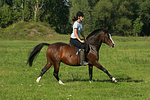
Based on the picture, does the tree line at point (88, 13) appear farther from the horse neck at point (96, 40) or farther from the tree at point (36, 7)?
the horse neck at point (96, 40)

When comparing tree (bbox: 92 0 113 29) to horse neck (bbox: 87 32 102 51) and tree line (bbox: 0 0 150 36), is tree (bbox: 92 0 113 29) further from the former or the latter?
horse neck (bbox: 87 32 102 51)

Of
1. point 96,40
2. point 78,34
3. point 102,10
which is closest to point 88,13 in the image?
point 102,10

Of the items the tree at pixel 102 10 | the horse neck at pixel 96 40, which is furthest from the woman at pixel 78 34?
the tree at pixel 102 10

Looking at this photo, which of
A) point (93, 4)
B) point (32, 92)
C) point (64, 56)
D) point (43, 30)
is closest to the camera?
point (32, 92)

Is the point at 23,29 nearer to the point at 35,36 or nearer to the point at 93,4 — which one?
the point at 35,36

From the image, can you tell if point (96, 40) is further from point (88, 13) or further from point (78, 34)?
point (88, 13)

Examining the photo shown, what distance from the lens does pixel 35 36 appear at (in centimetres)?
6462

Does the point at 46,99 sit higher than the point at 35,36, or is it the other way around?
the point at 46,99

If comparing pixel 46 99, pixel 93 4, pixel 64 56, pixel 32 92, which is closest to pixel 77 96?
pixel 46 99

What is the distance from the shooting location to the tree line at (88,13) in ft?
252

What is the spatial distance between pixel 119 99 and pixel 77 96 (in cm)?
150

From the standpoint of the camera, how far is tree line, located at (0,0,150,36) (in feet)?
252

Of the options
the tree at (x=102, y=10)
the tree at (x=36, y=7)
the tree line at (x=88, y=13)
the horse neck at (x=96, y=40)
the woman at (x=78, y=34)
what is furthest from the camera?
the tree at (x=102, y=10)

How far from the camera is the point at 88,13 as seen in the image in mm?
78938
